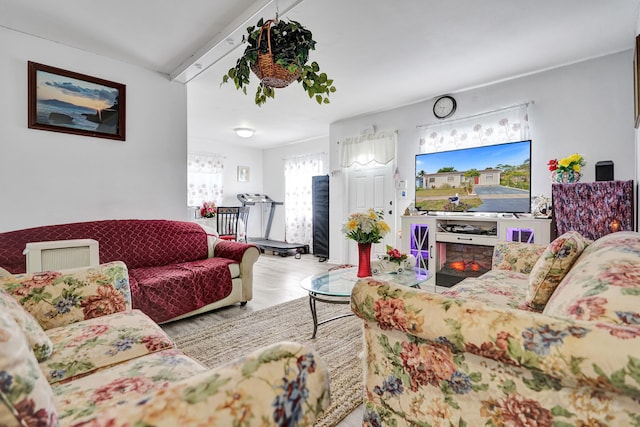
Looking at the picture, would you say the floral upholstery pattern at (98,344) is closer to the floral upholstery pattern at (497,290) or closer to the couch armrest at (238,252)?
the floral upholstery pattern at (497,290)

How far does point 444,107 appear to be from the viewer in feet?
13.2

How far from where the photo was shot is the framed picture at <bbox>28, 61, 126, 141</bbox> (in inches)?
108

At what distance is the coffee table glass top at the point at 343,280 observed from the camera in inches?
84.0

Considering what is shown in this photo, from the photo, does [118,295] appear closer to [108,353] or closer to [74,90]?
[108,353]

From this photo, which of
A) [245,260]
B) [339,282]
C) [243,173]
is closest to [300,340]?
[339,282]

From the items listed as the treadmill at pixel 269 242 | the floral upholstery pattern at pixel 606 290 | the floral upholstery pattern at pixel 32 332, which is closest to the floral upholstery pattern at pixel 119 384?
the floral upholstery pattern at pixel 32 332

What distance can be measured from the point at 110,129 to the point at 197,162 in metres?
3.33

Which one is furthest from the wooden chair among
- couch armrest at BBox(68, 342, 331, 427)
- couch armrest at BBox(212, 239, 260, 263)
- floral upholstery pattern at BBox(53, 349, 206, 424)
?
couch armrest at BBox(68, 342, 331, 427)

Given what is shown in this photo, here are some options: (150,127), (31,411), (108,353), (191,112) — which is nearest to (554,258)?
(31,411)

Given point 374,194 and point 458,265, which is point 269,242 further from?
point 458,265

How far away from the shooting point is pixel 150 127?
3.40m

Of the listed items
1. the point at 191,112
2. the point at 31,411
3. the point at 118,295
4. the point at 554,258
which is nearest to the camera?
the point at 31,411

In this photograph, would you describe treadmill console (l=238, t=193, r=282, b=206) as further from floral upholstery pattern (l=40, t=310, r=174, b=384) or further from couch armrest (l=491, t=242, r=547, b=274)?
floral upholstery pattern (l=40, t=310, r=174, b=384)

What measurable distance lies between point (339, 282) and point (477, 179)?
2301mm
